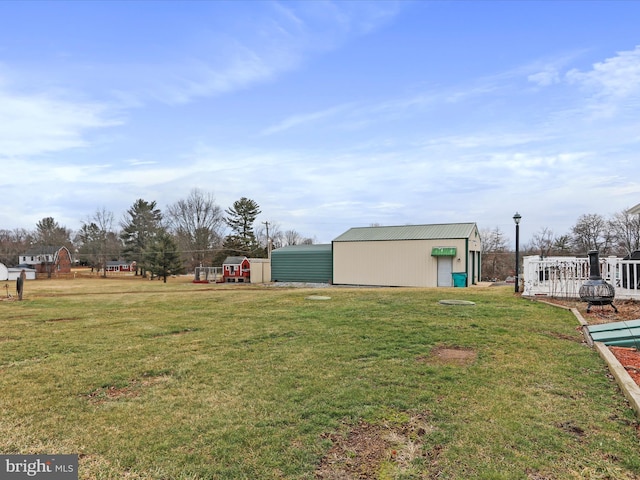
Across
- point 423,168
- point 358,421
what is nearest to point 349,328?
point 358,421

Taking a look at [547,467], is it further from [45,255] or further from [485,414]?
[45,255]

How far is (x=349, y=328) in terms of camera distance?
661 cm

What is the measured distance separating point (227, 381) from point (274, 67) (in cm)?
1217

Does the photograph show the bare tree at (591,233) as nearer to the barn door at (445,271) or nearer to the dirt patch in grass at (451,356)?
the barn door at (445,271)

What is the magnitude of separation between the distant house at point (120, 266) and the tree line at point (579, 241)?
4892 cm

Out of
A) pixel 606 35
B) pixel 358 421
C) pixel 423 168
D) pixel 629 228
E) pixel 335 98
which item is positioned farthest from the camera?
pixel 629 228

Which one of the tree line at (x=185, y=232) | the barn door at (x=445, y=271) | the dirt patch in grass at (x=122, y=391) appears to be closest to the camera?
the dirt patch in grass at (x=122, y=391)

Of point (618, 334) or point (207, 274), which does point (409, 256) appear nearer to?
point (618, 334)

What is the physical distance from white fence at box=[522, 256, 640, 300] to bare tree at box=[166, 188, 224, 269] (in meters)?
40.5

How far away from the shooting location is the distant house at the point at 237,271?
28984 millimetres

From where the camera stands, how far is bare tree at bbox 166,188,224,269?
46781mm

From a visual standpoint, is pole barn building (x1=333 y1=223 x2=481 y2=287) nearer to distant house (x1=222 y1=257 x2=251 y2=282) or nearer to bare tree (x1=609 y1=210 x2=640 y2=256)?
distant house (x1=222 y1=257 x2=251 y2=282)

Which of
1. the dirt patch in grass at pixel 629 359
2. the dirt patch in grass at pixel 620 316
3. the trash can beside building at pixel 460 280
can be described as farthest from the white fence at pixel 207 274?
the dirt patch in grass at pixel 629 359

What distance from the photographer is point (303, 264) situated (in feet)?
87.9
